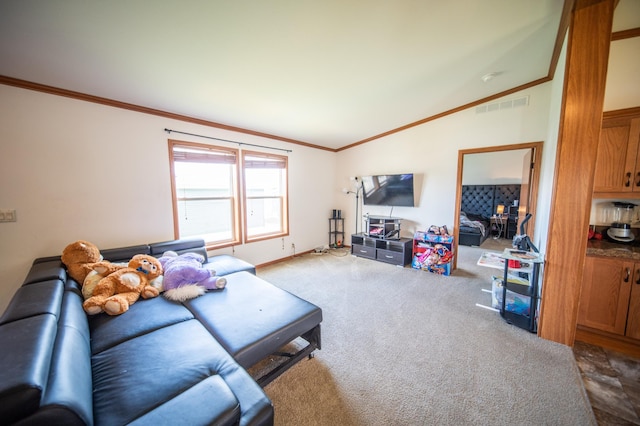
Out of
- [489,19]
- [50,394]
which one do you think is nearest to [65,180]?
[50,394]

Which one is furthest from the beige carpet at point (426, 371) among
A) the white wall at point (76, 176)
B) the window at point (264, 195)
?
the white wall at point (76, 176)

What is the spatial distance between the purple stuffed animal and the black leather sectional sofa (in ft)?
0.23

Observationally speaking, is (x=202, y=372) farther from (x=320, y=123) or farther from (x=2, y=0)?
(x=320, y=123)

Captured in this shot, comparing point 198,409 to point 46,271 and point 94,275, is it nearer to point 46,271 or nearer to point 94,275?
point 94,275

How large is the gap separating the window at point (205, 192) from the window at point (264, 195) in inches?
9.0

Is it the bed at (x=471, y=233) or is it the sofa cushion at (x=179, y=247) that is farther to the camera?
the bed at (x=471, y=233)

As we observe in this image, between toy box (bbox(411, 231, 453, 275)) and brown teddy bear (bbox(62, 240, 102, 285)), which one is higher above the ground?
brown teddy bear (bbox(62, 240, 102, 285))

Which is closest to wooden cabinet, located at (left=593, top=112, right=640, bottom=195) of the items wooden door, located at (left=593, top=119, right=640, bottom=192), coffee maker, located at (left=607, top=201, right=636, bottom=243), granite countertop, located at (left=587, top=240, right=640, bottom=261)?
wooden door, located at (left=593, top=119, right=640, bottom=192)

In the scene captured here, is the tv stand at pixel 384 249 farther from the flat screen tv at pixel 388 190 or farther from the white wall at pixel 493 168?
the white wall at pixel 493 168

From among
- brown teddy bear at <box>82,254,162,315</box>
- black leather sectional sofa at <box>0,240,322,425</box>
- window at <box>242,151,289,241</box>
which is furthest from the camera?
window at <box>242,151,289,241</box>

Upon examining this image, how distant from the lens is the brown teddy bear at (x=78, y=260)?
1888mm

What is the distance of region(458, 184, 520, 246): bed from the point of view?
5.53 m

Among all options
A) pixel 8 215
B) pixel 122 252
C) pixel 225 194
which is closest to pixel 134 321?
pixel 122 252

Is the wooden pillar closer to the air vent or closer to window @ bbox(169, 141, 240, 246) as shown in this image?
the air vent
